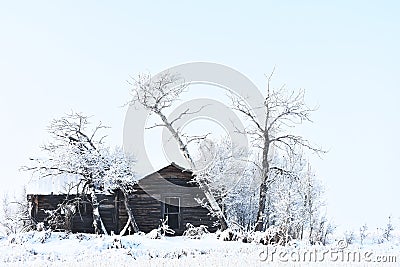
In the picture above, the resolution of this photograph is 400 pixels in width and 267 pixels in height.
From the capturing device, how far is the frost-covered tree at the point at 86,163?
28734 millimetres

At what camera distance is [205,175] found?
96.2 ft

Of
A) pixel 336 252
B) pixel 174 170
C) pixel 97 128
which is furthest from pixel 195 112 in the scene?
pixel 336 252

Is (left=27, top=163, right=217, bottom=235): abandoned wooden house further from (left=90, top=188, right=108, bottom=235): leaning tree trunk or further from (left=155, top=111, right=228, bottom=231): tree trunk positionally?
(left=90, top=188, right=108, bottom=235): leaning tree trunk

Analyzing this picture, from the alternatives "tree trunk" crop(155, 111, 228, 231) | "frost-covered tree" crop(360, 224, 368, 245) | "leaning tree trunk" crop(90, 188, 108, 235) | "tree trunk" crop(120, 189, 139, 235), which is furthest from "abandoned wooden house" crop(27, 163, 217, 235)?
"frost-covered tree" crop(360, 224, 368, 245)

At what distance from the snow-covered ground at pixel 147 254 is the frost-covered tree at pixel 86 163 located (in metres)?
9.24

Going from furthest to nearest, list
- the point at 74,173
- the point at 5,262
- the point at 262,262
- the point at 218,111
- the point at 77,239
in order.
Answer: the point at 218,111 → the point at 74,173 → the point at 77,239 → the point at 5,262 → the point at 262,262

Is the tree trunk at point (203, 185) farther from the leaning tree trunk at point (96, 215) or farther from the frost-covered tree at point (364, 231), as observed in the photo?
the frost-covered tree at point (364, 231)

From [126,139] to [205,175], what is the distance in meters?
5.22

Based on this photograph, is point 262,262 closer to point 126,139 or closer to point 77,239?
point 77,239

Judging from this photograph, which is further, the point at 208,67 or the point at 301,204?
the point at 301,204

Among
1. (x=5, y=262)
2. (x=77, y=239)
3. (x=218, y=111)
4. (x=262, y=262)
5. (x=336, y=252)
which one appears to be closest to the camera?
(x=262, y=262)

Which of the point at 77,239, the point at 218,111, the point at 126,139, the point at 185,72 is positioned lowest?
the point at 77,239

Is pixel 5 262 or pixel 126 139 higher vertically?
pixel 126 139

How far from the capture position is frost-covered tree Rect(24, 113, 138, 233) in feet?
94.3
